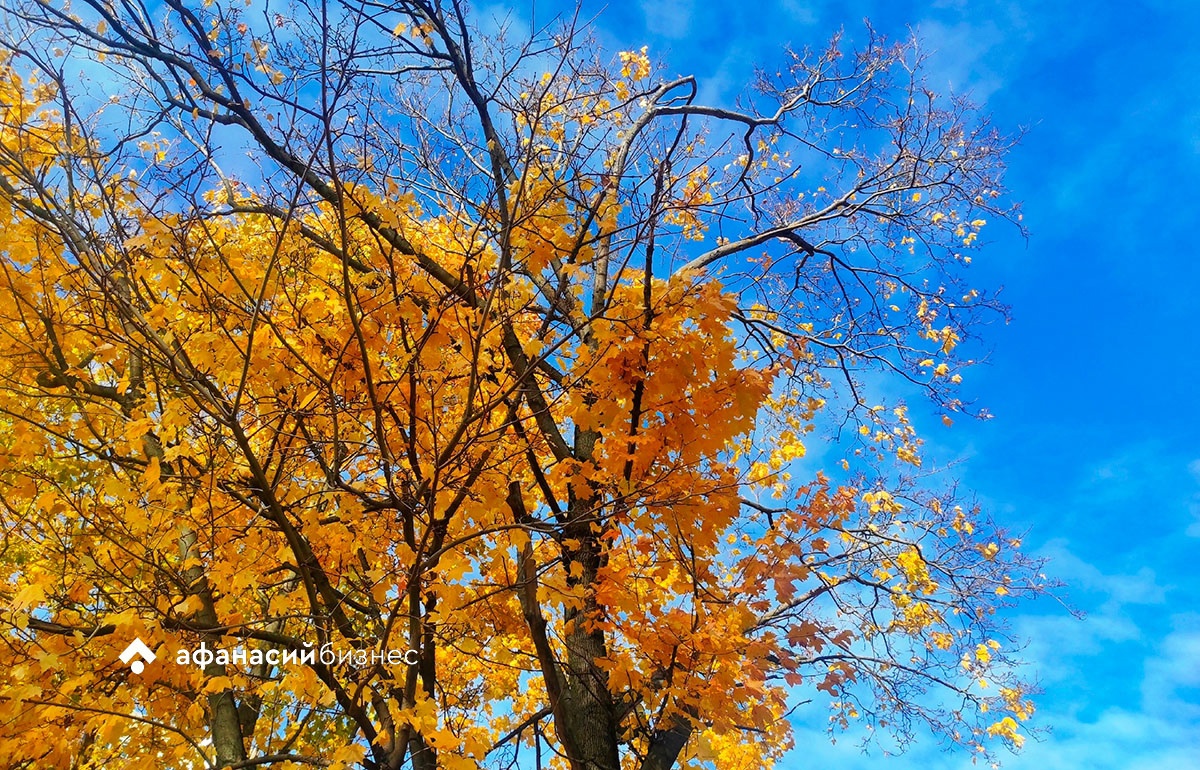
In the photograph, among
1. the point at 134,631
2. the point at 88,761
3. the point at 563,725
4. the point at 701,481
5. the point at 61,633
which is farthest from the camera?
the point at 88,761

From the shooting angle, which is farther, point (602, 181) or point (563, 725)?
point (563, 725)

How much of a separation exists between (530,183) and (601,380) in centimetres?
125

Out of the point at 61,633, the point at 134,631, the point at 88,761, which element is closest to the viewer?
the point at 134,631

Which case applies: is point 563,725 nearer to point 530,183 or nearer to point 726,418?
point 726,418

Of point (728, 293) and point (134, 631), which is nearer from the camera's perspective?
point (134, 631)

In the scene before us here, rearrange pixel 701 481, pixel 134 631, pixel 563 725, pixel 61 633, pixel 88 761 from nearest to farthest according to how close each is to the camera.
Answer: pixel 134 631
pixel 61 633
pixel 701 481
pixel 563 725
pixel 88 761

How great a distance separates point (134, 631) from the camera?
3.41 metres

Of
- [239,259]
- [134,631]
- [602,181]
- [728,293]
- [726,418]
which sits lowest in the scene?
[134,631]

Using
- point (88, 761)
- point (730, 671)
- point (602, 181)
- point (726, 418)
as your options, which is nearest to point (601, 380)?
point (726, 418)

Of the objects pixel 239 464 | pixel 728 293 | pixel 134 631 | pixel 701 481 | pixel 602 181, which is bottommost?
pixel 134 631

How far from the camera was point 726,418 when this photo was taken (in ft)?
13.1

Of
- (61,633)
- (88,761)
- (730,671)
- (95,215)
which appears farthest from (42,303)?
(88,761)

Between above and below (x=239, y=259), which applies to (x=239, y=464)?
below

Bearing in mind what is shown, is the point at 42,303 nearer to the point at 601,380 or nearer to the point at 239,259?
the point at 239,259
